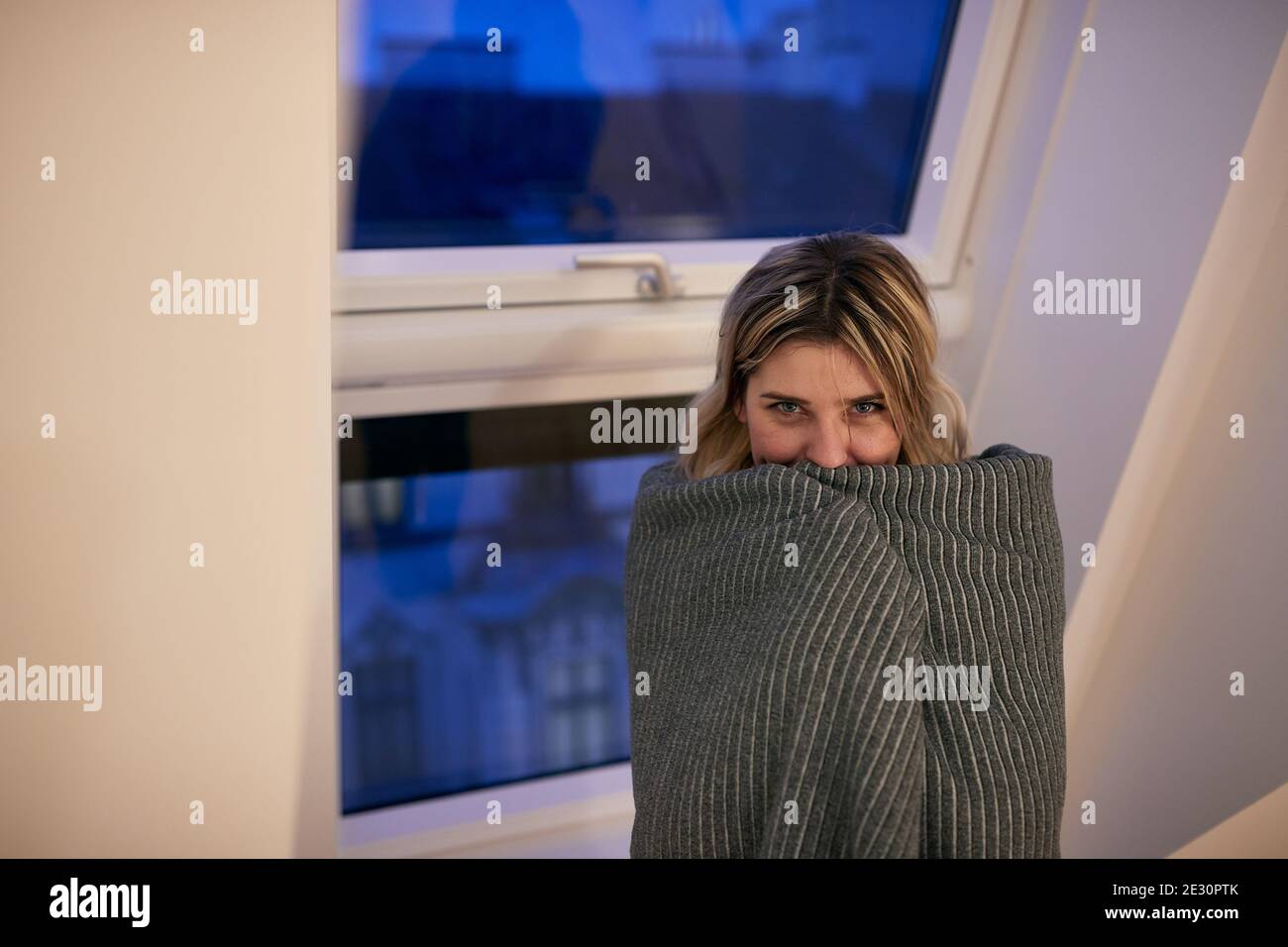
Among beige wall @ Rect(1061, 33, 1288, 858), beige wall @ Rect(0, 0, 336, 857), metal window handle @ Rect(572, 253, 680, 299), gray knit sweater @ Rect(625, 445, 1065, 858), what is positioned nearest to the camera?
gray knit sweater @ Rect(625, 445, 1065, 858)

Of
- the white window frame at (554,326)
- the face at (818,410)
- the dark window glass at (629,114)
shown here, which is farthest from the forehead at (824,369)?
the dark window glass at (629,114)

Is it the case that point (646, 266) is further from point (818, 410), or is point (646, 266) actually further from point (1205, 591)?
point (1205, 591)

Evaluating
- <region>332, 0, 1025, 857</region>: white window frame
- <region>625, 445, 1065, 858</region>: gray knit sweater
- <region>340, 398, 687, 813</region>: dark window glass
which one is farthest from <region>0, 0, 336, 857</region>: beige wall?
<region>625, 445, 1065, 858</region>: gray knit sweater

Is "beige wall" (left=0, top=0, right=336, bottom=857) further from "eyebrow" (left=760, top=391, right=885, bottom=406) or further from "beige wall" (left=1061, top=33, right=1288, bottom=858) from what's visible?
"beige wall" (left=1061, top=33, right=1288, bottom=858)

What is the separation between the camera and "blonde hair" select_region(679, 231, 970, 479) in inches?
47.9

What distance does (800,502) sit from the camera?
1149mm

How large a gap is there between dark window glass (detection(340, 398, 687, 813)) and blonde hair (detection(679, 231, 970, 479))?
48cm

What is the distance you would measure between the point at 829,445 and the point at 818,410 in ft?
0.14

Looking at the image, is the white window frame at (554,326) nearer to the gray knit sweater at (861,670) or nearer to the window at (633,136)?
the window at (633,136)

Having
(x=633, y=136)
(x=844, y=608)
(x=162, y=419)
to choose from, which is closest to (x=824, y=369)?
(x=844, y=608)

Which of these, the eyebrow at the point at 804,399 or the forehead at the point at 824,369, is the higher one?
the forehead at the point at 824,369

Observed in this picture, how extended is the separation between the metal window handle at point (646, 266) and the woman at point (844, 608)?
0.34 meters

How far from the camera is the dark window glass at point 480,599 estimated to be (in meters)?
1.68

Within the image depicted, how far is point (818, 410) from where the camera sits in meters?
1.22
